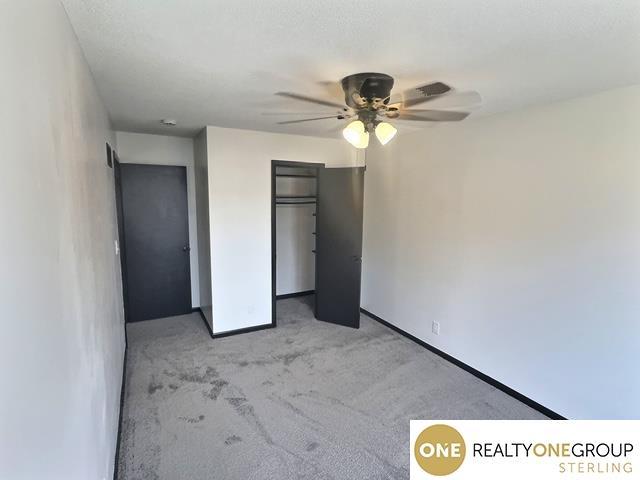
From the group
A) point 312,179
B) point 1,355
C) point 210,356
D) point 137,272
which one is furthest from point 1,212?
→ point 312,179

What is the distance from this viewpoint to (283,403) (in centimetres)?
279

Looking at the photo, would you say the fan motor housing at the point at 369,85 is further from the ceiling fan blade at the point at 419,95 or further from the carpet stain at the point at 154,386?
the carpet stain at the point at 154,386

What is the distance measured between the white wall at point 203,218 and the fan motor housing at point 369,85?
2.11 meters

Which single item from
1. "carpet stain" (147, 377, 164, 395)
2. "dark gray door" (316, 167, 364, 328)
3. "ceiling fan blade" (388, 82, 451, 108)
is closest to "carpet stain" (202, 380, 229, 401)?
"carpet stain" (147, 377, 164, 395)

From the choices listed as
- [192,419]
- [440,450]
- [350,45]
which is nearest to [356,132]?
[350,45]

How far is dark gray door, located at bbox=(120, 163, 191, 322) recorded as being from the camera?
4246 millimetres

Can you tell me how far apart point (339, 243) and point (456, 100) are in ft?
7.33

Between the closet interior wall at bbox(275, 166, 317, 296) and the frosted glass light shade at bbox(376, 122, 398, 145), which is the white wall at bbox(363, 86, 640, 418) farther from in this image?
the closet interior wall at bbox(275, 166, 317, 296)

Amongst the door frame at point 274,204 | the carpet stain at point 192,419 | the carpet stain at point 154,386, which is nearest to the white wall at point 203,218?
the door frame at point 274,204

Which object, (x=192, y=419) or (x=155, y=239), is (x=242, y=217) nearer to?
(x=155, y=239)

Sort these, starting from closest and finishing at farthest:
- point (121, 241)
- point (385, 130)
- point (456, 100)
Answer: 1. point (385, 130)
2. point (456, 100)
3. point (121, 241)

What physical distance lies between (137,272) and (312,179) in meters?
2.66

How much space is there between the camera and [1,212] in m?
0.68

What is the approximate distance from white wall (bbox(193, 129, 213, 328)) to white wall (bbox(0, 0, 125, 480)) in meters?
2.09
